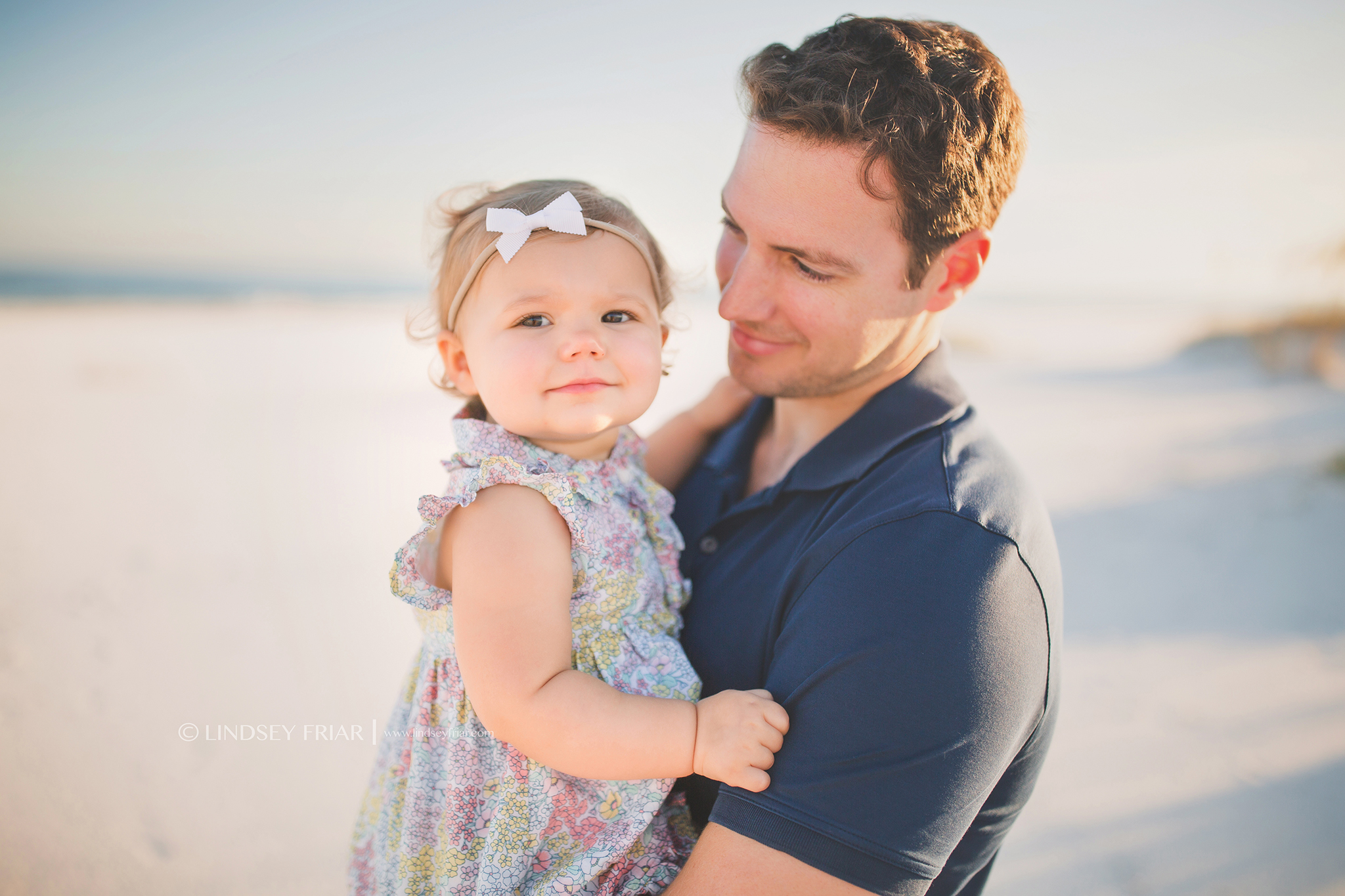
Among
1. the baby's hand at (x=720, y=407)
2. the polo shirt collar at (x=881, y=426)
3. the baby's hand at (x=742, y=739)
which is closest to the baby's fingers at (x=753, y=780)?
the baby's hand at (x=742, y=739)

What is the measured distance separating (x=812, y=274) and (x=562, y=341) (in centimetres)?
66

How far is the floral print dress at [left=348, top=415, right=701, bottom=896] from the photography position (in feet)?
4.13

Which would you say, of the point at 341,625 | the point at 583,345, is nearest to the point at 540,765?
the point at 583,345

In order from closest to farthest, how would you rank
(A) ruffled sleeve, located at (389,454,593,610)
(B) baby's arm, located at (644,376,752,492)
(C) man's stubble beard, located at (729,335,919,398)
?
1. (A) ruffled sleeve, located at (389,454,593,610)
2. (C) man's stubble beard, located at (729,335,919,398)
3. (B) baby's arm, located at (644,376,752,492)

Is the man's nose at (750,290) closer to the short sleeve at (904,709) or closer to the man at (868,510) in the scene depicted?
the man at (868,510)

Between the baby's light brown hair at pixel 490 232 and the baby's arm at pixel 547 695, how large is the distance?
61 cm

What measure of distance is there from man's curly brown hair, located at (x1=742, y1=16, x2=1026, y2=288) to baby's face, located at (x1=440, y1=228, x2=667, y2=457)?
54 cm

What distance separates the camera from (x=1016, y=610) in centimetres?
104

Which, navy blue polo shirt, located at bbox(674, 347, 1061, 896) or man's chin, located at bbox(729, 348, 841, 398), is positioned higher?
man's chin, located at bbox(729, 348, 841, 398)

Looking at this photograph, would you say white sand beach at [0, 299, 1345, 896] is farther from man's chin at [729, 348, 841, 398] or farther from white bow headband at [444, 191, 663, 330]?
white bow headband at [444, 191, 663, 330]

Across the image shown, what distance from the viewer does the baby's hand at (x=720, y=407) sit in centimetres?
206

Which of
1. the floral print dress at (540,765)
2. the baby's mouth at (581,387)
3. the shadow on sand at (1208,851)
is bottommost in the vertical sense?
the shadow on sand at (1208,851)

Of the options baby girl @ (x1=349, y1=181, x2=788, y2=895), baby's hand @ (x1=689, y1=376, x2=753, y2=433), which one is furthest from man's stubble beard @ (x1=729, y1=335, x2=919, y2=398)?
baby girl @ (x1=349, y1=181, x2=788, y2=895)

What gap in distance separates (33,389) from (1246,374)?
13.6m
